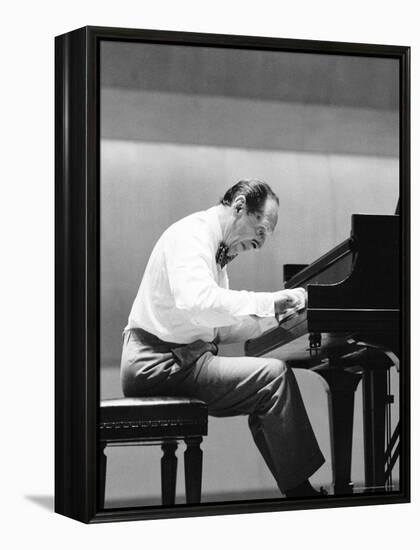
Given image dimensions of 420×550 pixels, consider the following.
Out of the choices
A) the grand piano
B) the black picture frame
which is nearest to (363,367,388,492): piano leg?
the grand piano

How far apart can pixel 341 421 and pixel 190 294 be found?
1024 millimetres

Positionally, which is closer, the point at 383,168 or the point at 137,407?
the point at 137,407

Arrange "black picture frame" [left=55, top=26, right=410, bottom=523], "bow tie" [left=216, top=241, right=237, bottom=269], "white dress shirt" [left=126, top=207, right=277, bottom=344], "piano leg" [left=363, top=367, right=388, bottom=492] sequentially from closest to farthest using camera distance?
"black picture frame" [left=55, top=26, right=410, bottom=523]
"white dress shirt" [left=126, top=207, right=277, bottom=344]
"bow tie" [left=216, top=241, right=237, bottom=269]
"piano leg" [left=363, top=367, right=388, bottom=492]

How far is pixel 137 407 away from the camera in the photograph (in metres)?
7.21

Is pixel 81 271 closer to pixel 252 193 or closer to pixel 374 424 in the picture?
pixel 252 193

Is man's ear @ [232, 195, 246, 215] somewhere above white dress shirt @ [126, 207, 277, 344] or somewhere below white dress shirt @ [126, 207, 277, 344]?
above

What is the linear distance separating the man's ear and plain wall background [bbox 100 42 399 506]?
0.29ft

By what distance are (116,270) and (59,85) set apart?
92 cm

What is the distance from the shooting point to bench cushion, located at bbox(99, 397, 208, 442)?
23.6 ft

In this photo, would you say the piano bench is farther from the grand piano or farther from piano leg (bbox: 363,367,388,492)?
piano leg (bbox: 363,367,388,492)

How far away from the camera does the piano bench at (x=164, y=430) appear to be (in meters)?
7.18

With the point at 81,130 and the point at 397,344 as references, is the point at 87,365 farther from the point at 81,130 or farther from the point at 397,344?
the point at 397,344

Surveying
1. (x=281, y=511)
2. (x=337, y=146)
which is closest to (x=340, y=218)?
(x=337, y=146)

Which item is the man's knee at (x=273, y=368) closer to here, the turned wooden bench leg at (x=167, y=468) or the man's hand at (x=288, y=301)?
the man's hand at (x=288, y=301)
